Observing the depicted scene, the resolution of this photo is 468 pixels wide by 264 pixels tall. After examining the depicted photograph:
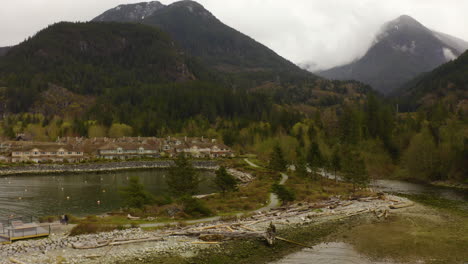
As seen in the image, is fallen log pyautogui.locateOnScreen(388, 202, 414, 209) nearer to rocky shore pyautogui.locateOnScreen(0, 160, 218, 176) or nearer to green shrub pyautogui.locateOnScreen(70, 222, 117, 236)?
green shrub pyautogui.locateOnScreen(70, 222, 117, 236)

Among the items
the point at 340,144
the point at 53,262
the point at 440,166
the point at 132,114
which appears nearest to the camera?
the point at 53,262

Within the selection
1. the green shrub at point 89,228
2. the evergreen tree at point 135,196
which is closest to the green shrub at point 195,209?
the evergreen tree at point 135,196

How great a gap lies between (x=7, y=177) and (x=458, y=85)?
194m

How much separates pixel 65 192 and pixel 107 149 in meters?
54.8

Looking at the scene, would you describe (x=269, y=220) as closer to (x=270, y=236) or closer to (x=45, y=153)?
(x=270, y=236)

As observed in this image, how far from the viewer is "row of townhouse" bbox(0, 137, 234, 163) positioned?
100m

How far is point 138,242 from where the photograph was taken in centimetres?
2681

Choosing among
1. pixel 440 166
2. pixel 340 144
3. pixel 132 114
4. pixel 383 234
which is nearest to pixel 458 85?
pixel 340 144

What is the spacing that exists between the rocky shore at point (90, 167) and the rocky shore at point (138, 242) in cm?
5248

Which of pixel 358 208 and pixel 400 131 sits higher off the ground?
pixel 400 131

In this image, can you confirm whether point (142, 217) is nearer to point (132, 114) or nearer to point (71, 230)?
point (71, 230)

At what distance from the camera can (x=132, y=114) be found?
172 m

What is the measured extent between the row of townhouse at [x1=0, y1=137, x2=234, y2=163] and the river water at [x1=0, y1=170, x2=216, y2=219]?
24.2 metres

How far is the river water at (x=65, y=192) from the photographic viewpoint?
43.3 meters
